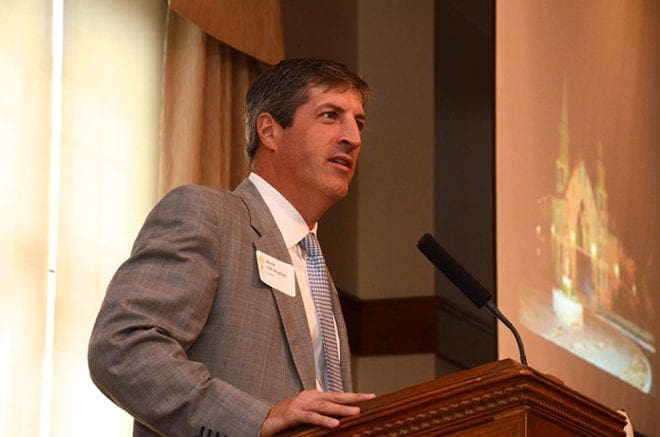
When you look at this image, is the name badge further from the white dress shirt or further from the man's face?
the man's face

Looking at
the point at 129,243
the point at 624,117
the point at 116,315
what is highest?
the point at 624,117

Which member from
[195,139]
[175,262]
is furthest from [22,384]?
[175,262]

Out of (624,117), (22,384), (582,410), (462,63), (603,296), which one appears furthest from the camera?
(624,117)

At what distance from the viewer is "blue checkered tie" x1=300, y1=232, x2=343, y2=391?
2463mm

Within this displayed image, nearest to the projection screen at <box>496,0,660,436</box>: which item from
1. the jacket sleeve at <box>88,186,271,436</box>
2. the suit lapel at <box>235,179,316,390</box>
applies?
the suit lapel at <box>235,179,316,390</box>

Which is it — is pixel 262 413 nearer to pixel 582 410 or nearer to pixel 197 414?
pixel 197 414

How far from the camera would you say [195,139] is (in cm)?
426

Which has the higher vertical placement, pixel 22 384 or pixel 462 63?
pixel 462 63

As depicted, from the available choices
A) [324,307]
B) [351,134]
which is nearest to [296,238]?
[324,307]

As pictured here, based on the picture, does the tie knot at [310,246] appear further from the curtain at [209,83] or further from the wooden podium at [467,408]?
the curtain at [209,83]

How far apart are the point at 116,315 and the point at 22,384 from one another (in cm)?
142

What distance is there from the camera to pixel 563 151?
5.66m

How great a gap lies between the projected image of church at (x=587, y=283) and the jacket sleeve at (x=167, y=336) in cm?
294

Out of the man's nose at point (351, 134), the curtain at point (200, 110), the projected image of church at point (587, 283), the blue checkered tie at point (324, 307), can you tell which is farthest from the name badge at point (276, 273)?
the projected image of church at point (587, 283)
